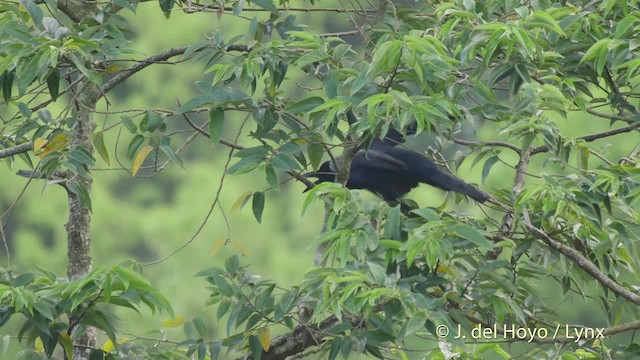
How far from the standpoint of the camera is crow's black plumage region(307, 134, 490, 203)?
13.1ft

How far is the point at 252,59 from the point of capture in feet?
9.34

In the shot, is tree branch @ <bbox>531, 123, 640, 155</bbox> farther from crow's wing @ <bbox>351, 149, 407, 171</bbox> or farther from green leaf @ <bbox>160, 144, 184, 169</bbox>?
green leaf @ <bbox>160, 144, 184, 169</bbox>

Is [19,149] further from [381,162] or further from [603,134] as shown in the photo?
[603,134]

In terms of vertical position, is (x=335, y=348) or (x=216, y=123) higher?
(x=216, y=123)

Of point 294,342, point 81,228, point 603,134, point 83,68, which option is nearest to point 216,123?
point 83,68

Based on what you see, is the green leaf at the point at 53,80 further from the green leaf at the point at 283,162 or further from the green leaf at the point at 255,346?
the green leaf at the point at 255,346

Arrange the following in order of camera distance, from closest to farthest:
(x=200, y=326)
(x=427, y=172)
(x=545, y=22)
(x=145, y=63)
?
(x=545, y=22)
(x=200, y=326)
(x=145, y=63)
(x=427, y=172)

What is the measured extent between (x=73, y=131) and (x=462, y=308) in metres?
1.37

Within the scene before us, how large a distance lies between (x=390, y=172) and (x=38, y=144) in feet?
4.83

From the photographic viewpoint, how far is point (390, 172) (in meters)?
4.10

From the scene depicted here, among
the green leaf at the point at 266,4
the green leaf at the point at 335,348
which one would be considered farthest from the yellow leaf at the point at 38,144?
the green leaf at the point at 335,348

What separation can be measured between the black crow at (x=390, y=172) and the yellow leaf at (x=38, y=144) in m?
1.15

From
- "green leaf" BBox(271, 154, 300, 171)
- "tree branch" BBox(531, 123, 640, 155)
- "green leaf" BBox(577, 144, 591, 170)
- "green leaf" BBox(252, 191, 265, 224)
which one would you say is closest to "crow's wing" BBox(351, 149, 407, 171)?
"tree branch" BBox(531, 123, 640, 155)

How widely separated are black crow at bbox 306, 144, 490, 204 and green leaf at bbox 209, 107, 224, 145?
4.13 feet
